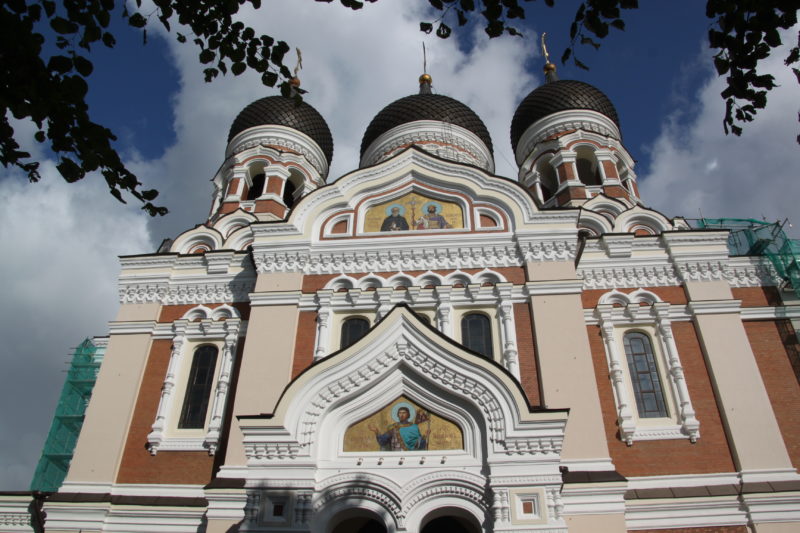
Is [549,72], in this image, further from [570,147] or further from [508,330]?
[508,330]

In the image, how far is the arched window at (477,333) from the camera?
35.0ft

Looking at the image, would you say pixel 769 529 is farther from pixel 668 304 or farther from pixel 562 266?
pixel 562 266

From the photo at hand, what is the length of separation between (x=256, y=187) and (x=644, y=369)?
11.8m

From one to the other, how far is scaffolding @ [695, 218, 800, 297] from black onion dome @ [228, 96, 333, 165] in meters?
11.2

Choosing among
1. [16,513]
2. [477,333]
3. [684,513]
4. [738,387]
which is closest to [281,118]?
[477,333]

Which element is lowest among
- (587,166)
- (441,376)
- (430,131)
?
(441,376)

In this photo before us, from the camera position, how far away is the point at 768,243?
41.8 ft

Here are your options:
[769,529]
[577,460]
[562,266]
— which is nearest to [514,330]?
[562,266]

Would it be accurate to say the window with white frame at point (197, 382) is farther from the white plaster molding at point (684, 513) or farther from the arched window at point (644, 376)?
the arched window at point (644, 376)

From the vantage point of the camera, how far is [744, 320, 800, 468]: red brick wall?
33.6 ft

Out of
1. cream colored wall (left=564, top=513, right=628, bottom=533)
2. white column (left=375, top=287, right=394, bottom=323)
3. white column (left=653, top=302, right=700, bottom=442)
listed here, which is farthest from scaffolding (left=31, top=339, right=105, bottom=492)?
white column (left=653, top=302, right=700, bottom=442)

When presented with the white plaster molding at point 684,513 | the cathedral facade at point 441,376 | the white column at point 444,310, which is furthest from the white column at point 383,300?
the white plaster molding at point 684,513

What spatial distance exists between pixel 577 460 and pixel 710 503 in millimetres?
2130

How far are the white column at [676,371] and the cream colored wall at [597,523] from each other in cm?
232
